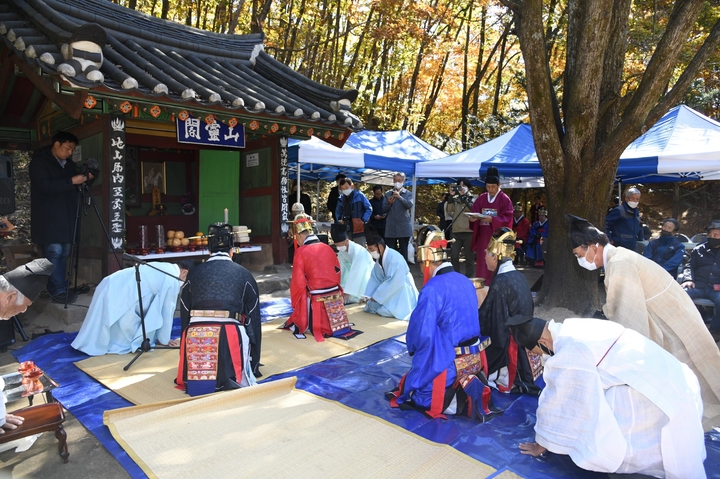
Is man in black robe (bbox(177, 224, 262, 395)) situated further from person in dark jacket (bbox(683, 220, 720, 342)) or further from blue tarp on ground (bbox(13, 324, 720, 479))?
person in dark jacket (bbox(683, 220, 720, 342))

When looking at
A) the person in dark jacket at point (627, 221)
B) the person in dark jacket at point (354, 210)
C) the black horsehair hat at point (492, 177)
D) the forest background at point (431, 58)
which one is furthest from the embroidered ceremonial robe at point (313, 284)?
the forest background at point (431, 58)

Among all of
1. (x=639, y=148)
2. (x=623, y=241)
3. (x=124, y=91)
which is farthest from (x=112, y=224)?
(x=639, y=148)

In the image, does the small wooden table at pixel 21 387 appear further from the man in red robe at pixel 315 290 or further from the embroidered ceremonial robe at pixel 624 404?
the embroidered ceremonial robe at pixel 624 404

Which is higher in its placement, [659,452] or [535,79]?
[535,79]

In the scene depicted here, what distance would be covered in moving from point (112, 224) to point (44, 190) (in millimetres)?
818

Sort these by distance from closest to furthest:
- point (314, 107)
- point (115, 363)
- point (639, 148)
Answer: point (115, 363)
point (314, 107)
point (639, 148)

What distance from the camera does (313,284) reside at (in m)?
5.30

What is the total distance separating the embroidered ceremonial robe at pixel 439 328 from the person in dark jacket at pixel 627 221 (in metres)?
5.01

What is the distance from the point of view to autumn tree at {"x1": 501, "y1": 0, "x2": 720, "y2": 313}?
5355 mm

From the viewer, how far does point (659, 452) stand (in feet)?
8.10

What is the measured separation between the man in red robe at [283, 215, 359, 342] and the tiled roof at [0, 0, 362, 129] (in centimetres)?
213

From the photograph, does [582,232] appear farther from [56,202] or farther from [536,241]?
[536,241]

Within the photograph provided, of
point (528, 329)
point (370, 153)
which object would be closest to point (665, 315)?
point (528, 329)

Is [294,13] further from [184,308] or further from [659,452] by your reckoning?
[659,452]
